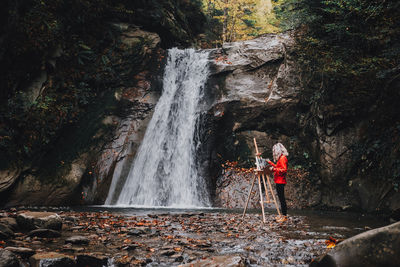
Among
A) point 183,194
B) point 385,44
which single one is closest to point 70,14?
point 183,194

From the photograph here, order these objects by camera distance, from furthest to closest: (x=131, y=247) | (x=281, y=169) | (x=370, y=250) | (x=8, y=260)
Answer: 1. (x=281, y=169)
2. (x=131, y=247)
3. (x=8, y=260)
4. (x=370, y=250)

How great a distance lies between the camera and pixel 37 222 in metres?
4.38

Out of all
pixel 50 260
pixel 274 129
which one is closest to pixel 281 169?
pixel 50 260

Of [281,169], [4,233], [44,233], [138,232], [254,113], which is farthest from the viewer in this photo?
[254,113]

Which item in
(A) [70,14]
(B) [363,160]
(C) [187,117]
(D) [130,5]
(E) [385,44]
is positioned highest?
(D) [130,5]

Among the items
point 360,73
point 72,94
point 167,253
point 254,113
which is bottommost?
point 167,253

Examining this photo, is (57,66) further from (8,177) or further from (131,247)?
(131,247)

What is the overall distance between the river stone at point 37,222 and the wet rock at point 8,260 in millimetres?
1704

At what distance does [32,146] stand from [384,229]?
36.1 feet

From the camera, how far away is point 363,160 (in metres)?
9.55

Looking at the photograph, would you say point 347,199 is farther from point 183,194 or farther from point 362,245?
point 362,245

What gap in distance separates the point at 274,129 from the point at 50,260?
11515 mm

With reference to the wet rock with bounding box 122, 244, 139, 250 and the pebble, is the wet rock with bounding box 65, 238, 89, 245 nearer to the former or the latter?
the pebble

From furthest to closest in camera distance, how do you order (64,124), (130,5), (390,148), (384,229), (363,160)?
(130,5) < (64,124) < (363,160) < (390,148) < (384,229)
